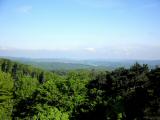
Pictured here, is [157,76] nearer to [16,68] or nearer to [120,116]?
[120,116]

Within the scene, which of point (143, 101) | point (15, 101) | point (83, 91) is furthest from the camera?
point (15, 101)

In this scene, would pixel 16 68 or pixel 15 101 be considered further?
pixel 16 68

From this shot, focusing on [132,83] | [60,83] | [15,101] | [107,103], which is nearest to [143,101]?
[107,103]

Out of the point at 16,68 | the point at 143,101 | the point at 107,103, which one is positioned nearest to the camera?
the point at 143,101

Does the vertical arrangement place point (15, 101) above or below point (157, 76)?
below

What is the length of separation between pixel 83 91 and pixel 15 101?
18.2 meters

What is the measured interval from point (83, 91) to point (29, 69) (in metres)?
71.6

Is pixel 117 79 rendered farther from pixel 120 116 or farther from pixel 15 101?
pixel 15 101

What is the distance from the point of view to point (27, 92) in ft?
192

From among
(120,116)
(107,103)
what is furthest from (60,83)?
(120,116)

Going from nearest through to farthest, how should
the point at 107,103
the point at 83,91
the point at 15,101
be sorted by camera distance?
the point at 107,103
the point at 83,91
the point at 15,101

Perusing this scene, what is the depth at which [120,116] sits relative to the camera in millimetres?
33031

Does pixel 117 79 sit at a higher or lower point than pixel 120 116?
higher

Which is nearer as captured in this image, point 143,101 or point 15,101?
point 143,101
